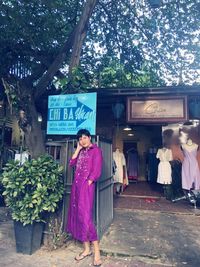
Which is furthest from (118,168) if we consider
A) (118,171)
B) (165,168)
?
(165,168)

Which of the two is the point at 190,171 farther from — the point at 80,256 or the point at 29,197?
the point at 29,197

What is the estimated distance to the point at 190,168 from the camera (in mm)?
6883

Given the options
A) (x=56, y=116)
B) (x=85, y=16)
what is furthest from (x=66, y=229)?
(x=85, y=16)

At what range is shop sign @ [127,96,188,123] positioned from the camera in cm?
632

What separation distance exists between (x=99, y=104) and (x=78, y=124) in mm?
3151

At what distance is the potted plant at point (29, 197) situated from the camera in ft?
12.3

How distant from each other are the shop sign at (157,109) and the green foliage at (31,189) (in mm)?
3242

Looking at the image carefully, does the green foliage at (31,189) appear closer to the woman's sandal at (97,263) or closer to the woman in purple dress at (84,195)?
the woman in purple dress at (84,195)

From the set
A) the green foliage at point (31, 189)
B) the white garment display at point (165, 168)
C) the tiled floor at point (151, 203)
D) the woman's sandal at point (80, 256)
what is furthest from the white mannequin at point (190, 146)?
the woman's sandal at point (80, 256)

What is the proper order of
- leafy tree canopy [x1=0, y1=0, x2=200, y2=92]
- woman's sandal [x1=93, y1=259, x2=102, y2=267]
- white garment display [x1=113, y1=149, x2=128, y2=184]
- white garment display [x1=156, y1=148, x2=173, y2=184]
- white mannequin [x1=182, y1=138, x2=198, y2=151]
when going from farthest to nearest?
white garment display [x1=113, y1=149, x2=128, y2=184]
white garment display [x1=156, y1=148, x2=173, y2=184]
white mannequin [x1=182, y1=138, x2=198, y2=151]
leafy tree canopy [x1=0, y1=0, x2=200, y2=92]
woman's sandal [x1=93, y1=259, x2=102, y2=267]

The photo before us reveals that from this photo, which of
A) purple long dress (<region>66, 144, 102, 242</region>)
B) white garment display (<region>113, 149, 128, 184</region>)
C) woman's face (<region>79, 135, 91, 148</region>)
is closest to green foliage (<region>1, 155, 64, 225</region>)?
purple long dress (<region>66, 144, 102, 242</region>)

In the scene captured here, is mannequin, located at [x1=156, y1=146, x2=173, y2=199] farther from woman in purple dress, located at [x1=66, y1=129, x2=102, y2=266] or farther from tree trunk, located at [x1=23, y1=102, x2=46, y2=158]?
woman in purple dress, located at [x1=66, y1=129, x2=102, y2=266]

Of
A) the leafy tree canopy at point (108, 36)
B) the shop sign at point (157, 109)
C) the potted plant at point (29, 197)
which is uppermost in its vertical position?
the leafy tree canopy at point (108, 36)

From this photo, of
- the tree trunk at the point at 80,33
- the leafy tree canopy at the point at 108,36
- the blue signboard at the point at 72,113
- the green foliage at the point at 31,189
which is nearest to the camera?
the green foliage at the point at 31,189
